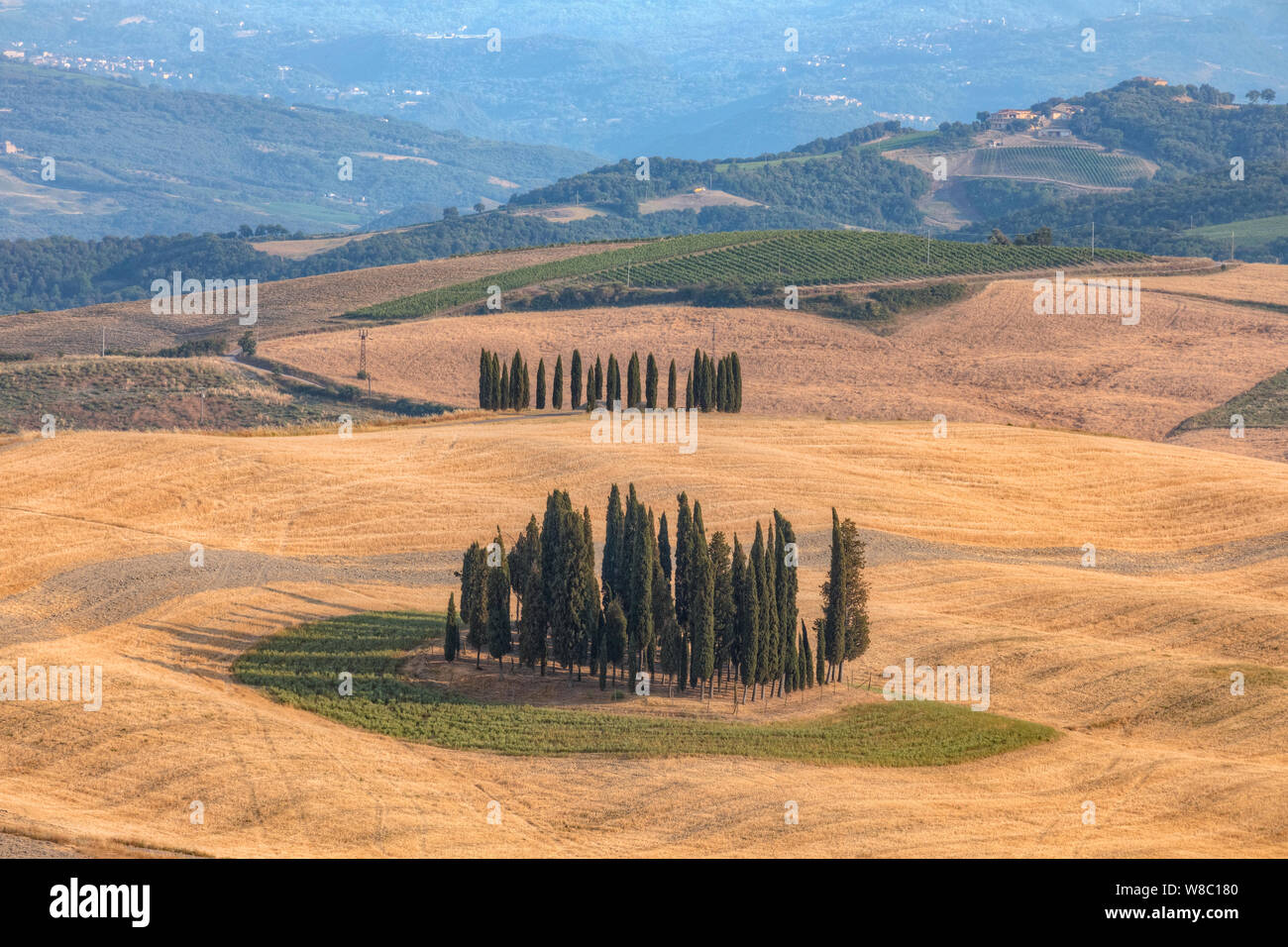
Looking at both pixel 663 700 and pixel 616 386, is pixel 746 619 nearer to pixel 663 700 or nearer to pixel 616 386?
pixel 663 700

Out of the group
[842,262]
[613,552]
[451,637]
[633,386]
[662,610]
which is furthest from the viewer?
[842,262]

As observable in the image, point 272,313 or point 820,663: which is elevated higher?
point 272,313

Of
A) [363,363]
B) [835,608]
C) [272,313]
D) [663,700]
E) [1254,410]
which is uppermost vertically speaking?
[272,313]

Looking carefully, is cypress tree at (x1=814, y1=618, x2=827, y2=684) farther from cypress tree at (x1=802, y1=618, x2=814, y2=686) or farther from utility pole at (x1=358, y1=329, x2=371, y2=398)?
utility pole at (x1=358, y1=329, x2=371, y2=398)

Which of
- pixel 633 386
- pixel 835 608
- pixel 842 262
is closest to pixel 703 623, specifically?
pixel 835 608

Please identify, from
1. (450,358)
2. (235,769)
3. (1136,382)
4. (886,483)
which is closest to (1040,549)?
(886,483)
